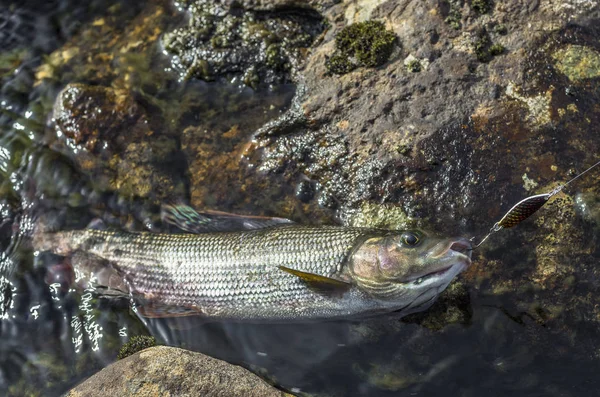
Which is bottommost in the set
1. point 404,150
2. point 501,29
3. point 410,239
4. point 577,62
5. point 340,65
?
point 410,239

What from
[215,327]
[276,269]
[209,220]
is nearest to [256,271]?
[276,269]

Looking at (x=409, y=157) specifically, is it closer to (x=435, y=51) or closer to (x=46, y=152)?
(x=435, y=51)

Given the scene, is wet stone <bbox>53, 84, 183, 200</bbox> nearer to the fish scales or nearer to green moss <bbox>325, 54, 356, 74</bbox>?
the fish scales

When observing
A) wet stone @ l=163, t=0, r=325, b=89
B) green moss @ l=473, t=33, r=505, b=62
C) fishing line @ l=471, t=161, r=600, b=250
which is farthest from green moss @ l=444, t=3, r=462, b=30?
fishing line @ l=471, t=161, r=600, b=250

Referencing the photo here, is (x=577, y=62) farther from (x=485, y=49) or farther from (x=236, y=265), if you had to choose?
(x=236, y=265)

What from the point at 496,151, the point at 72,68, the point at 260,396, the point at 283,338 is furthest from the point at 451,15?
the point at 72,68

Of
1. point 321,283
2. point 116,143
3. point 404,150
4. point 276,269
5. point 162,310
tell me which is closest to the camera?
point 321,283
